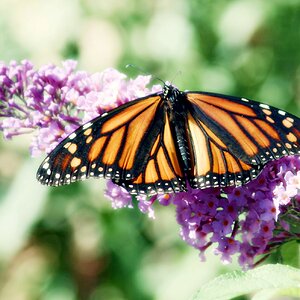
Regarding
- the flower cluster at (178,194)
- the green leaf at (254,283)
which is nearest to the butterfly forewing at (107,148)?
the flower cluster at (178,194)

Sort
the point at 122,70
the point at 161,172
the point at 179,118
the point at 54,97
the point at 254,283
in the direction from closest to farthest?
1. the point at 254,283
2. the point at 161,172
3. the point at 179,118
4. the point at 54,97
5. the point at 122,70

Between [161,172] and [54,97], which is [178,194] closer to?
[161,172]

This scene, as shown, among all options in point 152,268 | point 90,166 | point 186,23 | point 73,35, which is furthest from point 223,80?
point 90,166

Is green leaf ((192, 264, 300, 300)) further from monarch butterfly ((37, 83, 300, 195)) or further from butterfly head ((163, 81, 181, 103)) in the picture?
butterfly head ((163, 81, 181, 103))

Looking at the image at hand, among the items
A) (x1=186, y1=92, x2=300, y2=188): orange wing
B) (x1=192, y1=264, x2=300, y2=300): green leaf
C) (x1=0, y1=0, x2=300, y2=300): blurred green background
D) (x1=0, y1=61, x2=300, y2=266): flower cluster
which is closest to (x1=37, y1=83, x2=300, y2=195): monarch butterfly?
(x1=186, y1=92, x2=300, y2=188): orange wing

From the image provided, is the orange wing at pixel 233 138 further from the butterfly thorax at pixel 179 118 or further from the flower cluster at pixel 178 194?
the flower cluster at pixel 178 194

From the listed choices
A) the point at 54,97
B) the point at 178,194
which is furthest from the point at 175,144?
the point at 54,97
